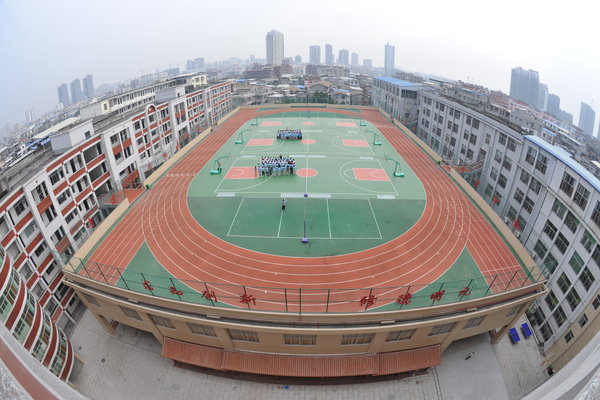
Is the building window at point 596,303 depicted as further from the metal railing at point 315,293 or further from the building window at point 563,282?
the metal railing at point 315,293


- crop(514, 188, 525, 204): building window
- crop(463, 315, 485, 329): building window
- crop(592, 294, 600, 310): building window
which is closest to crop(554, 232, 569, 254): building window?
crop(592, 294, 600, 310): building window

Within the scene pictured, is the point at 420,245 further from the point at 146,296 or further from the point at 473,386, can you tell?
the point at 146,296

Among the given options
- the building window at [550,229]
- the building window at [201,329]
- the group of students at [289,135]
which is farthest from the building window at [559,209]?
the group of students at [289,135]

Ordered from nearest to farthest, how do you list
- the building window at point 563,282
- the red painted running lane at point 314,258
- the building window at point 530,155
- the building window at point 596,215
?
1. the red painted running lane at point 314,258
2. the building window at point 596,215
3. the building window at point 563,282
4. the building window at point 530,155

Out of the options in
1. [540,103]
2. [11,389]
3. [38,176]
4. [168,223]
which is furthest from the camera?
[540,103]

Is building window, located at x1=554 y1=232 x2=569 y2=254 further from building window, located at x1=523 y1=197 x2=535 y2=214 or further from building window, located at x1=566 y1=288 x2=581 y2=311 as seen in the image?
building window, located at x1=523 y1=197 x2=535 y2=214

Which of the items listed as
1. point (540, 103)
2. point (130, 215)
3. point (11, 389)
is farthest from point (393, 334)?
point (540, 103)
